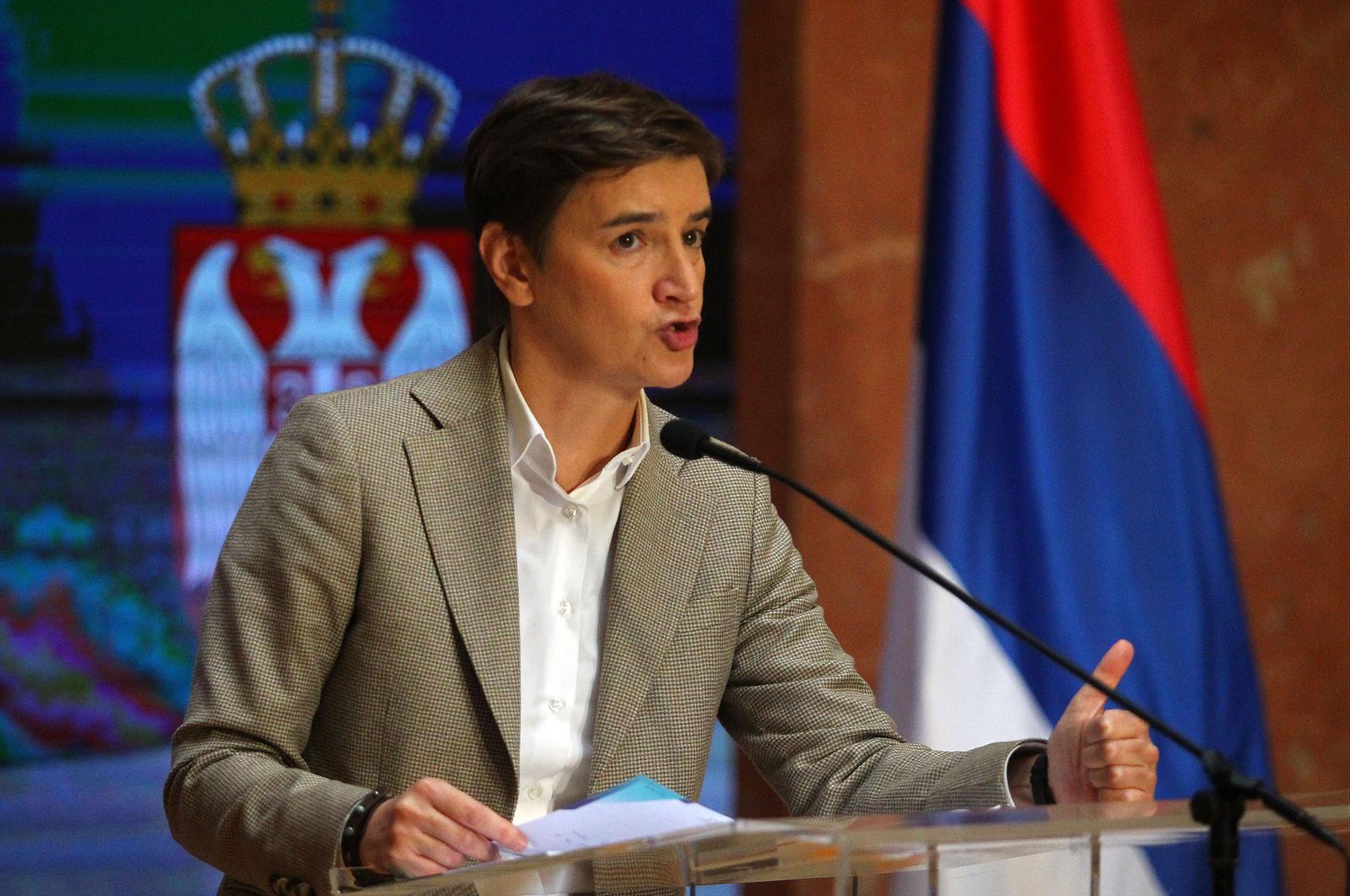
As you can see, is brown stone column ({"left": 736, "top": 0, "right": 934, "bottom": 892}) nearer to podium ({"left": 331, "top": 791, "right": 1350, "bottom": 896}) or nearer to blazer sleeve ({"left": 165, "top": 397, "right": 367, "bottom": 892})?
blazer sleeve ({"left": 165, "top": 397, "right": 367, "bottom": 892})

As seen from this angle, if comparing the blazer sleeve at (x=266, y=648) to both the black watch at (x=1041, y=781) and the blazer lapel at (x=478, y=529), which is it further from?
the black watch at (x=1041, y=781)

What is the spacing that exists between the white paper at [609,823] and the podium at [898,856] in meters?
0.02

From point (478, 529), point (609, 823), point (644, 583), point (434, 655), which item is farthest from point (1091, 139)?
point (609, 823)

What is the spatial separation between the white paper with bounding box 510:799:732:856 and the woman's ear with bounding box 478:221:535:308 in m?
0.68

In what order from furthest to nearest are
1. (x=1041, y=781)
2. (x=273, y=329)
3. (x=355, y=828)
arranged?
(x=273, y=329), (x=1041, y=781), (x=355, y=828)

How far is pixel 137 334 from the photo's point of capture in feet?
11.5

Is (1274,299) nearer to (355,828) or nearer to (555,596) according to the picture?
(555,596)

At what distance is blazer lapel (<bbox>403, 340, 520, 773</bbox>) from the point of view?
171 centimetres

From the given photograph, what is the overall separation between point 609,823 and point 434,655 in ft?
1.51

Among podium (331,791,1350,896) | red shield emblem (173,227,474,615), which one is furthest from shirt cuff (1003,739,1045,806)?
red shield emblem (173,227,474,615)

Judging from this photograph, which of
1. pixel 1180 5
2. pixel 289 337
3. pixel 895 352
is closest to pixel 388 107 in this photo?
pixel 289 337

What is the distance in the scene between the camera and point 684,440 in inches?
59.7

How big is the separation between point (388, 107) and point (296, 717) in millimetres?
2185

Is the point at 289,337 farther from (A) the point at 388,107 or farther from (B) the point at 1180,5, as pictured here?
(B) the point at 1180,5
